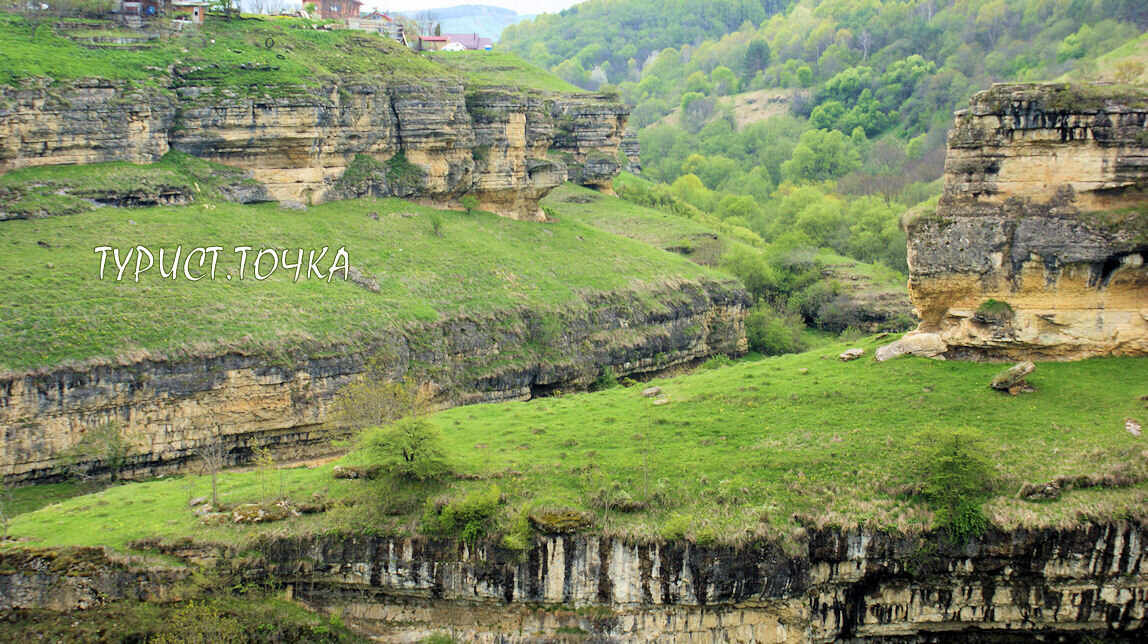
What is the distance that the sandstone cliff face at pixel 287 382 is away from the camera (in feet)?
125

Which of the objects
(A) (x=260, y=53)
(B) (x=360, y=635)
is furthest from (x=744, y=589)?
(A) (x=260, y=53)

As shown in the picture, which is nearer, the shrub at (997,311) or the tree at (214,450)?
the shrub at (997,311)

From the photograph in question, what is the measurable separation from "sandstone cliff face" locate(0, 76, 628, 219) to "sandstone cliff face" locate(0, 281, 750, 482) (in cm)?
1075

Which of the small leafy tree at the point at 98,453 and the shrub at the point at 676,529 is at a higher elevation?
the shrub at the point at 676,529

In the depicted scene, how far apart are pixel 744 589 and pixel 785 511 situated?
7.90 ft

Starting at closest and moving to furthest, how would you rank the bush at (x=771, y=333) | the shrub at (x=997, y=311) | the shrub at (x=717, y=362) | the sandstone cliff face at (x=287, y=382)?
the shrub at (x=997, y=311)
the sandstone cliff face at (x=287, y=382)
the shrub at (x=717, y=362)
the bush at (x=771, y=333)

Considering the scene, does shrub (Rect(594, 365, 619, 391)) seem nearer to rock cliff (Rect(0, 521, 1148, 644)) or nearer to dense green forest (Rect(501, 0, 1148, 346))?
dense green forest (Rect(501, 0, 1148, 346))

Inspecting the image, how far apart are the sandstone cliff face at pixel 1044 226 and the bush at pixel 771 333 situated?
106ft

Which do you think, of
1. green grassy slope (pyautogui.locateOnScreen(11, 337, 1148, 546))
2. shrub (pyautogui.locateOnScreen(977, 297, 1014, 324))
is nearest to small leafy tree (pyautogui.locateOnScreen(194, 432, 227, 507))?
green grassy slope (pyautogui.locateOnScreen(11, 337, 1148, 546))

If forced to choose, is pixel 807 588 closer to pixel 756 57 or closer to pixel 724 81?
pixel 724 81

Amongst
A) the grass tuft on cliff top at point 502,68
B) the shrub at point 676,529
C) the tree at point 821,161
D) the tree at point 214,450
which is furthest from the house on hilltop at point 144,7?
the tree at point 821,161

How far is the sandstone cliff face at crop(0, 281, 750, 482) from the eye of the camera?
125 ft

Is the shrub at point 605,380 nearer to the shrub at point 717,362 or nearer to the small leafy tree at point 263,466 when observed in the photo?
the shrub at point 717,362

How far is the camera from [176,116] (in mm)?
53156
